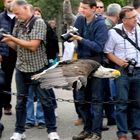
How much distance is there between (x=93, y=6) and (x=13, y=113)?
2973 mm

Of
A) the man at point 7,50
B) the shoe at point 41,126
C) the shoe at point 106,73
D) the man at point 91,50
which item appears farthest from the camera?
the man at point 7,50

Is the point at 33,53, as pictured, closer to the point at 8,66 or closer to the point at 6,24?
the point at 6,24

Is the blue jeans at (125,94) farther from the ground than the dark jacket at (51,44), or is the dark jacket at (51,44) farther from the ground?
the dark jacket at (51,44)

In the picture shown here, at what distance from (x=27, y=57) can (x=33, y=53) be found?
10 cm

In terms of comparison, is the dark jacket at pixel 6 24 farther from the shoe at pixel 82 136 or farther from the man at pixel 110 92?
the shoe at pixel 82 136

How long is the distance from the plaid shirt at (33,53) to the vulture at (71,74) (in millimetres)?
282

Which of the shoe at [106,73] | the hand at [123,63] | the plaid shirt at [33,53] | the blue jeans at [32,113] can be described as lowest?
the blue jeans at [32,113]

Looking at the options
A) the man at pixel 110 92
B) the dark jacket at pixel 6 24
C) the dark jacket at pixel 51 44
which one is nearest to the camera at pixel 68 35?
the dark jacket at pixel 51 44

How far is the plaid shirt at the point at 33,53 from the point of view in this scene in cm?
616

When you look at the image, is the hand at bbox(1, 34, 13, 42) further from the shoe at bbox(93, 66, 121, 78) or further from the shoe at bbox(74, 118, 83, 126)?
the shoe at bbox(74, 118, 83, 126)

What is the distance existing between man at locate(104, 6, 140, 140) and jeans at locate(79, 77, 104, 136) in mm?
243

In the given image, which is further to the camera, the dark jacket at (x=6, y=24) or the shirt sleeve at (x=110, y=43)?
the dark jacket at (x=6, y=24)

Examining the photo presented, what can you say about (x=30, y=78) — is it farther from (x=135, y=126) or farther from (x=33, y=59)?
(x=135, y=126)

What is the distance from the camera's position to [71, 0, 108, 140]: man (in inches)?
240
